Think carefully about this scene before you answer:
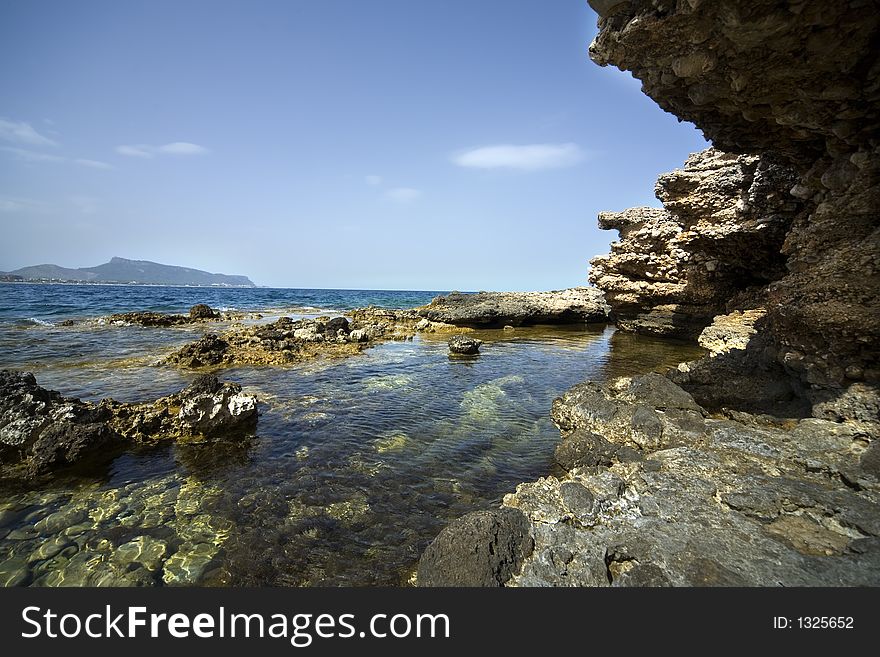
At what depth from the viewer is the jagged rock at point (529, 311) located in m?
31.0

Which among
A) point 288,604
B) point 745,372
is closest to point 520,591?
point 288,604

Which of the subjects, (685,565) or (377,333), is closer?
(685,565)

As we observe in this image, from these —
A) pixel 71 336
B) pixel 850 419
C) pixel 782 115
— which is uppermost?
pixel 782 115

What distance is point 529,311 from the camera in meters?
32.1

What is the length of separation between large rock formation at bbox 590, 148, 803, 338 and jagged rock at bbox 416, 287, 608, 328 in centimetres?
667

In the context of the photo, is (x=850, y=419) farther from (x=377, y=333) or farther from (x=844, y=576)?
(x=377, y=333)

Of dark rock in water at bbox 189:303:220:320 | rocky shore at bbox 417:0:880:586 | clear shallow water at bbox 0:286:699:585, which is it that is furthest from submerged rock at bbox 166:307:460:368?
rocky shore at bbox 417:0:880:586

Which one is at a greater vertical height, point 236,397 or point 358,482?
point 236,397

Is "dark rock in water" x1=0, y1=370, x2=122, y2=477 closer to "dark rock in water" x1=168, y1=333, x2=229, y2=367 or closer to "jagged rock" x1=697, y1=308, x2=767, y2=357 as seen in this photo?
"dark rock in water" x1=168, y1=333, x2=229, y2=367

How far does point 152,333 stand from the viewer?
2448 cm

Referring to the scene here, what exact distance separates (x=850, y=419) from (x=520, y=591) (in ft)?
23.8

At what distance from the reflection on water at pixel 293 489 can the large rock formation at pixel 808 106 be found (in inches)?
218

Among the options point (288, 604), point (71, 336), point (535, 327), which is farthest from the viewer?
point (535, 327)

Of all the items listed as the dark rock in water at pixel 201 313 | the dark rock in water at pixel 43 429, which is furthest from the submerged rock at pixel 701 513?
the dark rock in water at pixel 201 313
